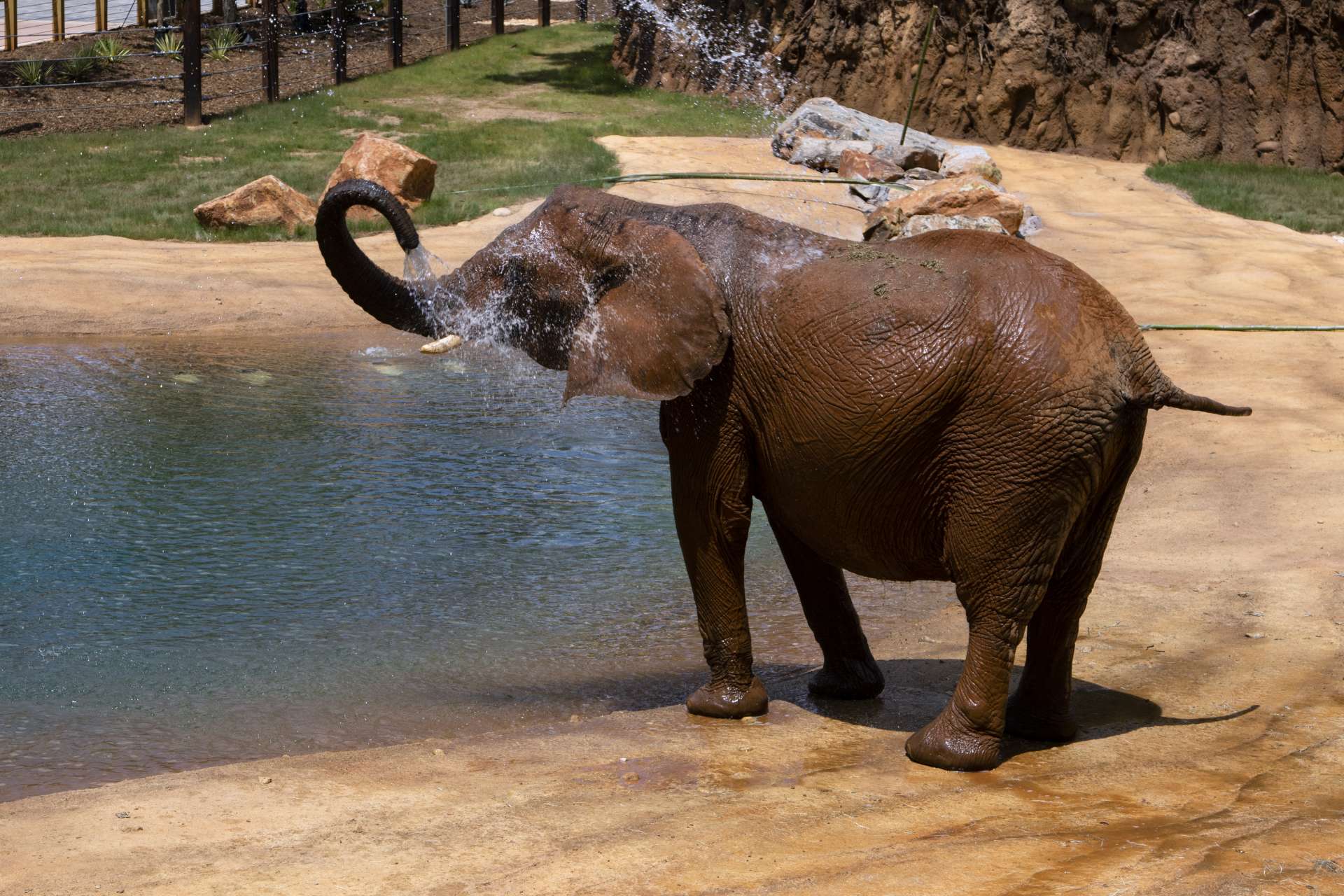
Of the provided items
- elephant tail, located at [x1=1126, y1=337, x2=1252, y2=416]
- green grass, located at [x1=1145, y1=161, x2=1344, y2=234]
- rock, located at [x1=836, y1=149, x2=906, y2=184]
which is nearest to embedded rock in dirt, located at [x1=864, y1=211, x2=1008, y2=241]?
rock, located at [x1=836, y1=149, x2=906, y2=184]

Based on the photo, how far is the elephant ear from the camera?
5.05 metres

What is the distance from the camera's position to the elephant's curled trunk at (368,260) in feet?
17.6

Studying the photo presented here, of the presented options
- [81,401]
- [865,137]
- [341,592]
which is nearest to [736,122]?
[865,137]

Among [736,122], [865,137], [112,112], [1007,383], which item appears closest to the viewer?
[1007,383]

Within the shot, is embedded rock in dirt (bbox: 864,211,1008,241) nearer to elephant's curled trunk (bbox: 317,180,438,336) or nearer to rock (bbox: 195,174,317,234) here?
rock (bbox: 195,174,317,234)

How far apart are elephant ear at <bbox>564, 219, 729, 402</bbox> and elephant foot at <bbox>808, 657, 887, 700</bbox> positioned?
1.47m

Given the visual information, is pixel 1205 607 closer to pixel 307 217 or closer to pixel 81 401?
pixel 81 401

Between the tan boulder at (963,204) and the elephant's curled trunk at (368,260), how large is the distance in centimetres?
1007

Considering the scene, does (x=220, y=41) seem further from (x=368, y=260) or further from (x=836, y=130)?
(x=368, y=260)

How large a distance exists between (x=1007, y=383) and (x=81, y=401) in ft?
25.4

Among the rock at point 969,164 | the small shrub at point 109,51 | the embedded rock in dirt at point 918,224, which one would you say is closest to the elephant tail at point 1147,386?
the embedded rock in dirt at point 918,224

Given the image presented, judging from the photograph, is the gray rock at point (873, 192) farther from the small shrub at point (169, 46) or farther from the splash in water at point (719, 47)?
the small shrub at point (169, 46)

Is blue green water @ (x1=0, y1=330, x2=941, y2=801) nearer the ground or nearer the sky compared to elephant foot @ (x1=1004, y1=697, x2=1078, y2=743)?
nearer the ground

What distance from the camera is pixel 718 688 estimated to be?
5.60 metres
